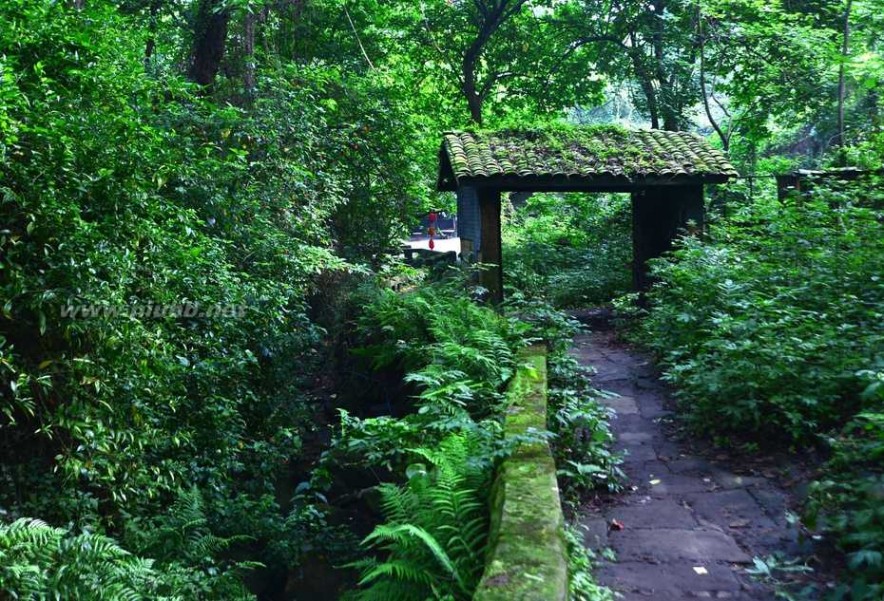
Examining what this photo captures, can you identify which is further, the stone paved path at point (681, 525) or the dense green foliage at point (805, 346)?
the dense green foliage at point (805, 346)

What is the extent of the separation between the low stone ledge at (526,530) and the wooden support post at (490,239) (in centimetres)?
640

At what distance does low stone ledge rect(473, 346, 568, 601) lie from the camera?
116 inches

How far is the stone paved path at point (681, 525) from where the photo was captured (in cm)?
409

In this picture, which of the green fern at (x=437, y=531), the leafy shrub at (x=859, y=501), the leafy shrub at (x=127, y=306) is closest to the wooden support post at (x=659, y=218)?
the leafy shrub at (x=127, y=306)

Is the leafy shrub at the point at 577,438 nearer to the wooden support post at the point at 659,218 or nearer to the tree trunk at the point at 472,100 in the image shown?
the wooden support post at the point at 659,218

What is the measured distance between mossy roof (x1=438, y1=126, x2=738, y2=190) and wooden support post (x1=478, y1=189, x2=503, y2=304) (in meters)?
0.48

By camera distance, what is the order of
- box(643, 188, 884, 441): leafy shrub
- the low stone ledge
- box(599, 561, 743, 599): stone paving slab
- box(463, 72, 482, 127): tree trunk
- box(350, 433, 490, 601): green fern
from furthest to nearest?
box(463, 72, 482, 127): tree trunk → box(643, 188, 884, 441): leafy shrub → box(599, 561, 743, 599): stone paving slab → box(350, 433, 490, 601): green fern → the low stone ledge

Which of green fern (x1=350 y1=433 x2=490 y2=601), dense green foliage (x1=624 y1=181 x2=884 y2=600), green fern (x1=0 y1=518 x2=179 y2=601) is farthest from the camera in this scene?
dense green foliage (x1=624 y1=181 x2=884 y2=600)

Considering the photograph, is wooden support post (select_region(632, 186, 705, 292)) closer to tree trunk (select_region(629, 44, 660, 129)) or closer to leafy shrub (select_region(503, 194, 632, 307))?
leafy shrub (select_region(503, 194, 632, 307))

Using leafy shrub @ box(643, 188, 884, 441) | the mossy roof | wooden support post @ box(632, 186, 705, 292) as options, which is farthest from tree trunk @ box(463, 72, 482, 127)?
leafy shrub @ box(643, 188, 884, 441)

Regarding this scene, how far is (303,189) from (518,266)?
7.45 meters

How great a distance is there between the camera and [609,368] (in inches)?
377

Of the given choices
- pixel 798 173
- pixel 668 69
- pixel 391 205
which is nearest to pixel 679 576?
pixel 798 173

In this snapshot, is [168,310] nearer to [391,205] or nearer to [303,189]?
[303,189]
